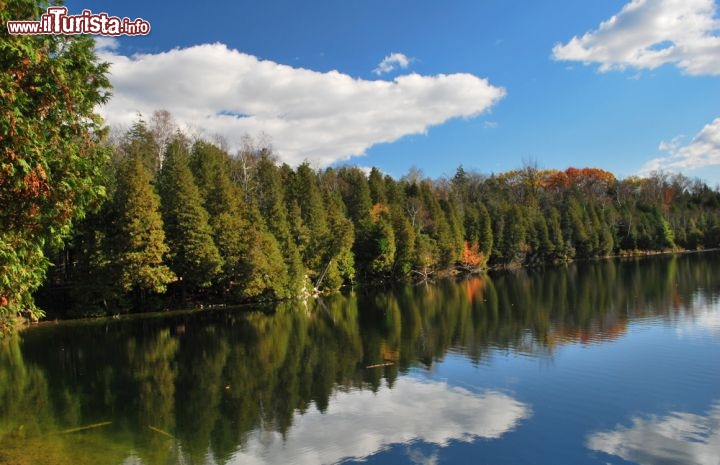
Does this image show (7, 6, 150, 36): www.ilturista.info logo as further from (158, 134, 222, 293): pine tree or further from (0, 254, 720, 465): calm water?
(158, 134, 222, 293): pine tree

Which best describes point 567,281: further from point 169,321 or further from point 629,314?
point 169,321

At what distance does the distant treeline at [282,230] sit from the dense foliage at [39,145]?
3280 millimetres

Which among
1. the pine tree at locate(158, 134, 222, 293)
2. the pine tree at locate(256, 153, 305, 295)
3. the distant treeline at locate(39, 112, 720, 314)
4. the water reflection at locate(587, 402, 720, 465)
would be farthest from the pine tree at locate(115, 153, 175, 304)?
the water reflection at locate(587, 402, 720, 465)

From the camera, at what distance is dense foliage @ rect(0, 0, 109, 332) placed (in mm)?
9922

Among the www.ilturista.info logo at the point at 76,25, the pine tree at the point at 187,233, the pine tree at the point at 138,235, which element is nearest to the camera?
the www.ilturista.info logo at the point at 76,25

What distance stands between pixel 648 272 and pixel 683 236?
57873 mm

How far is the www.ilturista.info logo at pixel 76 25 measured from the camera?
11.6m

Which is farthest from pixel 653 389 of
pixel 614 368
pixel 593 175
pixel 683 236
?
pixel 593 175

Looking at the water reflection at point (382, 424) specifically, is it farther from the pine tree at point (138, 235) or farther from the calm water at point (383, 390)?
the pine tree at point (138, 235)

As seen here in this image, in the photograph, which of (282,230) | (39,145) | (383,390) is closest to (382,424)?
(383,390)

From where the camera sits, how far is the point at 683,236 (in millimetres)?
112250

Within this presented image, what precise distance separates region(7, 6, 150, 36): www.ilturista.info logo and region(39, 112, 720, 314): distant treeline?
366cm

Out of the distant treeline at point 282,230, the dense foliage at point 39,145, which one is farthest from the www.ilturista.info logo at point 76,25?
the distant treeline at point 282,230

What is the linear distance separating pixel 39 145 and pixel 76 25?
4.18m
